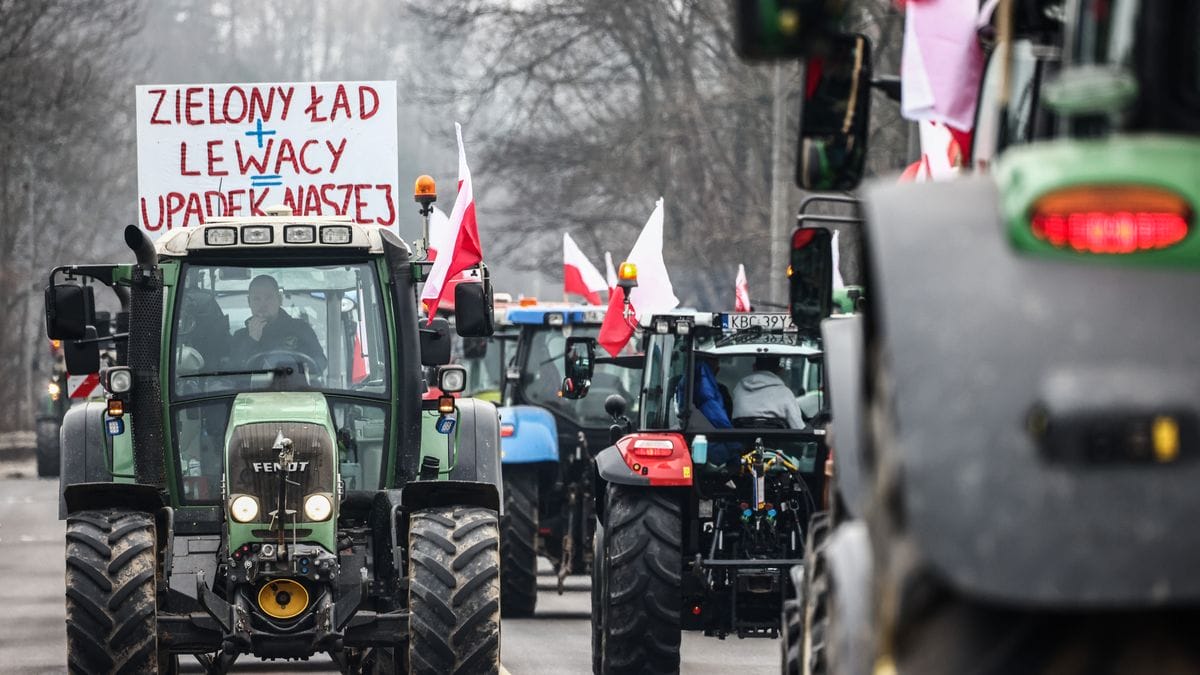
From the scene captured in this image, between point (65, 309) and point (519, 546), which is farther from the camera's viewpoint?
point (519, 546)

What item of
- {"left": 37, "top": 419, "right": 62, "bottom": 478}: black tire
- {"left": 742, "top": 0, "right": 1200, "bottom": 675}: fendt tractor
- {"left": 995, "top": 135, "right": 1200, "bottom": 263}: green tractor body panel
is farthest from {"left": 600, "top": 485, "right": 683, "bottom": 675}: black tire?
{"left": 37, "top": 419, "right": 62, "bottom": 478}: black tire

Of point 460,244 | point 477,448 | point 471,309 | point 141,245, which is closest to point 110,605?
point 141,245

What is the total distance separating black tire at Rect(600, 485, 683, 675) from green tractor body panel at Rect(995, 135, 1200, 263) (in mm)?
7852

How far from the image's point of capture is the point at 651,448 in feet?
39.3

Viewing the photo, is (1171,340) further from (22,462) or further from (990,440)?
(22,462)

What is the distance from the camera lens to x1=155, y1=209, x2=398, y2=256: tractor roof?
10547 mm

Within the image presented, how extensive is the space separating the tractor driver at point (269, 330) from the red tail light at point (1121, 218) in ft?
23.6

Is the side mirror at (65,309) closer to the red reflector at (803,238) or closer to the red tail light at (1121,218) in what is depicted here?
the red reflector at (803,238)

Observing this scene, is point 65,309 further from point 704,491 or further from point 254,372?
point 704,491

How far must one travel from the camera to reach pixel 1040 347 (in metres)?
3.66

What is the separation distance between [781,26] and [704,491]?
7915mm

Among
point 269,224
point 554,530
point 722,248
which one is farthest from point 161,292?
point 722,248

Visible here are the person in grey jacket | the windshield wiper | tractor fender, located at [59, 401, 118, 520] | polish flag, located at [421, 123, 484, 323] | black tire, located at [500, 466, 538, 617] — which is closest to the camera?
the windshield wiper

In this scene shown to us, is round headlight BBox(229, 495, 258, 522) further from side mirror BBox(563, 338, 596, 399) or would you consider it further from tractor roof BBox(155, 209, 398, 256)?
side mirror BBox(563, 338, 596, 399)
